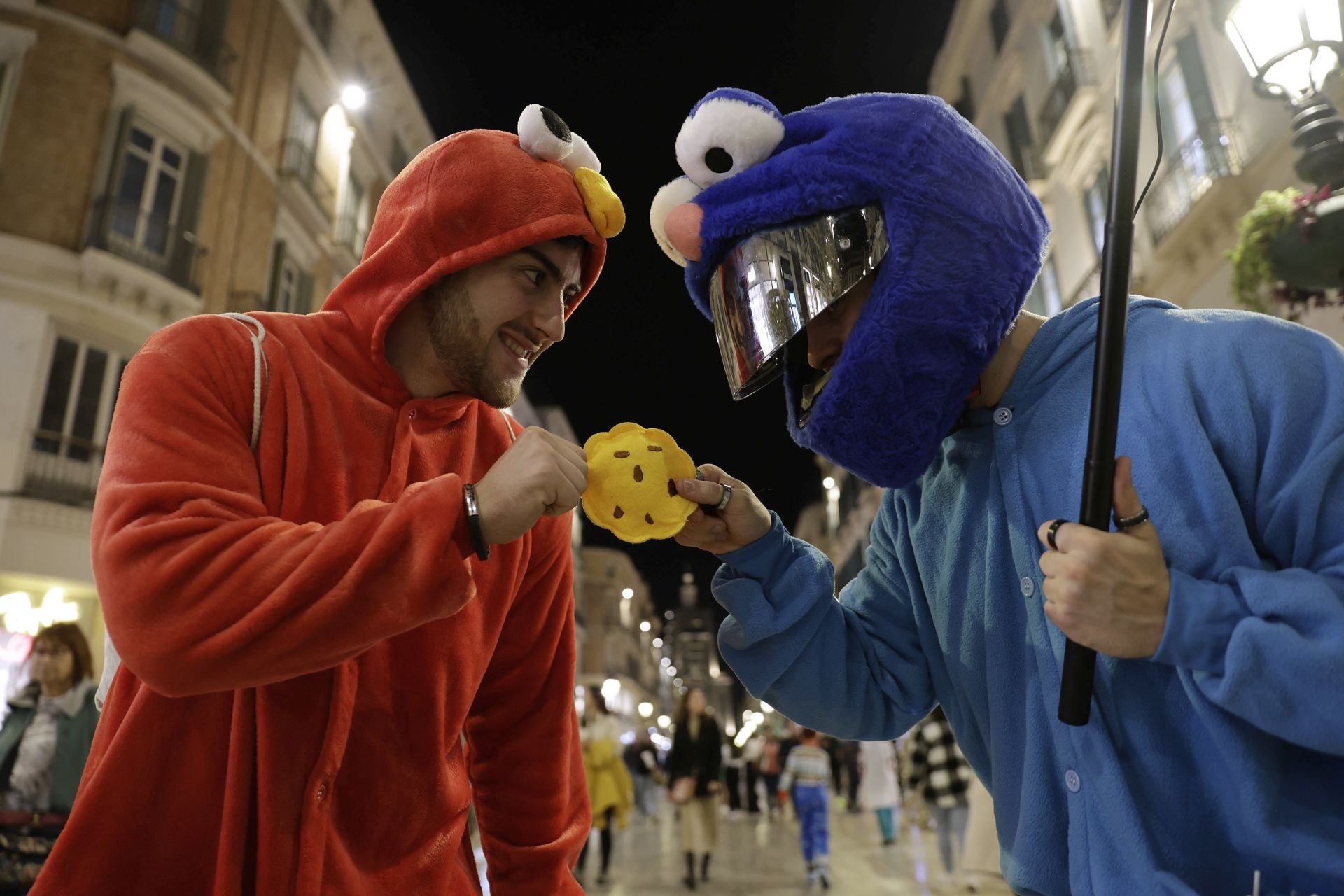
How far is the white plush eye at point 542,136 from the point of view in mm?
2477

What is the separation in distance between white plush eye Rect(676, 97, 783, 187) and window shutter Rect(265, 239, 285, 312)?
16.4m

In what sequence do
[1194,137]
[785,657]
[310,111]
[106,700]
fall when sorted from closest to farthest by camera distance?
1. [106,700]
2. [785,657]
3. [1194,137]
4. [310,111]

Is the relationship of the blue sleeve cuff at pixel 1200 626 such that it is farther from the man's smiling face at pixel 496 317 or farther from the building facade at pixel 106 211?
the building facade at pixel 106 211

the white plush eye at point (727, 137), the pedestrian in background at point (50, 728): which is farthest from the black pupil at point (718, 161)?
the pedestrian in background at point (50, 728)

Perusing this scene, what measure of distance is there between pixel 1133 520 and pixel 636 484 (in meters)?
0.92

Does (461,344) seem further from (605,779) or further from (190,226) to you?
(190,226)

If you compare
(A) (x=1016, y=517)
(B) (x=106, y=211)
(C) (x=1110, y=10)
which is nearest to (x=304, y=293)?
(B) (x=106, y=211)

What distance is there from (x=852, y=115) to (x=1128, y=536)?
104 centimetres

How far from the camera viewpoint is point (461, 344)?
2.34 metres

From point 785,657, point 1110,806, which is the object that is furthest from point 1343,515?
point 785,657

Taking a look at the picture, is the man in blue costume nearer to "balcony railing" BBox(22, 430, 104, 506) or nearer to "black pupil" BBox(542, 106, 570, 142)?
"black pupil" BBox(542, 106, 570, 142)

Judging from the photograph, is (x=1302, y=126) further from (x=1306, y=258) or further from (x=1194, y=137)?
(x=1194, y=137)

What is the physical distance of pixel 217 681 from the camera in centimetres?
159

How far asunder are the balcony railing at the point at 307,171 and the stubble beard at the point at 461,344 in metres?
16.7
